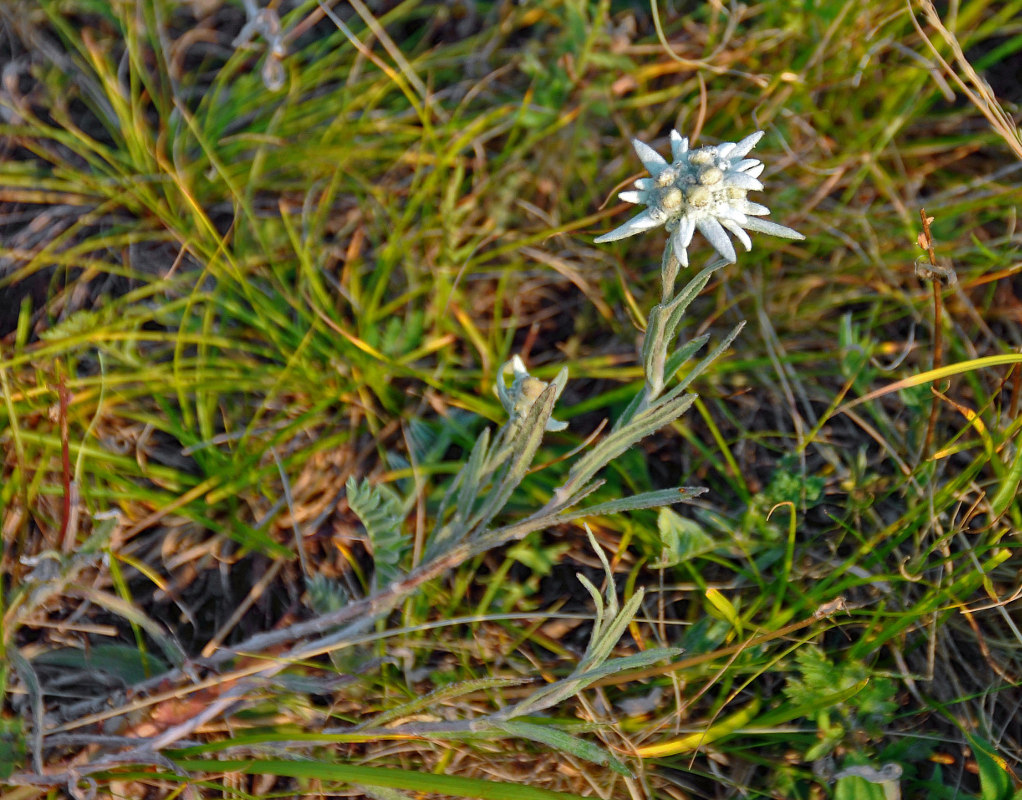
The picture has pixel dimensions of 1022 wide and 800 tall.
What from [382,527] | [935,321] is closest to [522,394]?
[382,527]

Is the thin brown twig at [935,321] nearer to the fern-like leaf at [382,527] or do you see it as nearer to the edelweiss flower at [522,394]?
the edelweiss flower at [522,394]

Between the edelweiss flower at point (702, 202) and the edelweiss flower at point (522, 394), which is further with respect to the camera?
the edelweiss flower at point (522, 394)

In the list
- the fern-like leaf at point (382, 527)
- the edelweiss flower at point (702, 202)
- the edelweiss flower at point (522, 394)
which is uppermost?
the edelweiss flower at point (702, 202)

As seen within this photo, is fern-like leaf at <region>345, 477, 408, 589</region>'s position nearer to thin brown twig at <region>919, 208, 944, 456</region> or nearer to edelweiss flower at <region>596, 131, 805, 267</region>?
edelweiss flower at <region>596, 131, 805, 267</region>

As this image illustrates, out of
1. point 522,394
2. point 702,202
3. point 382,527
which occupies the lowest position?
point 382,527

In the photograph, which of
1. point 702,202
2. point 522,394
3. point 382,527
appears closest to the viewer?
point 702,202

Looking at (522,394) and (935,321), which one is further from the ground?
(522,394)

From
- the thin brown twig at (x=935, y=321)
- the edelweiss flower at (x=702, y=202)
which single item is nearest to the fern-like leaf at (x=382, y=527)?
the edelweiss flower at (x=702, y=202)

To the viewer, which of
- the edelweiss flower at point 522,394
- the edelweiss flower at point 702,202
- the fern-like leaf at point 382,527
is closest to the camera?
the edelweiss flower at point 702,202

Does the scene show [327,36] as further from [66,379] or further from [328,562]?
[328,562]

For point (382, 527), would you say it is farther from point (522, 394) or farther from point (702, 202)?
point (702, 202)

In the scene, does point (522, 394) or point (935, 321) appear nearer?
point (522, 394)

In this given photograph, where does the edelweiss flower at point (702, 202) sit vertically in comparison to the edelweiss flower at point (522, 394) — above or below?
above
